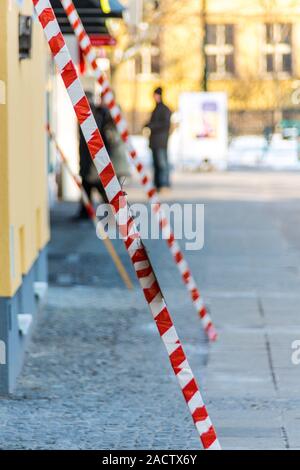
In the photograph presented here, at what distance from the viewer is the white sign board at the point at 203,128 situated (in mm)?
34625

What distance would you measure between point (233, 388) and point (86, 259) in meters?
7.19

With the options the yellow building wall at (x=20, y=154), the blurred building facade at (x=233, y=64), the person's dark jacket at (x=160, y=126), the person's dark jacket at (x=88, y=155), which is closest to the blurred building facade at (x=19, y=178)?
the yellow building wall at (x=20, y=154)

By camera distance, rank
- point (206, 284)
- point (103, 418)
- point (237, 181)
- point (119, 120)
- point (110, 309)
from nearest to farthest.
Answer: point (103, 418) → point (119, 120) → point (110, 309) → point (206, 284) → point (237, 181)

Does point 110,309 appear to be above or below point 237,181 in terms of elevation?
above

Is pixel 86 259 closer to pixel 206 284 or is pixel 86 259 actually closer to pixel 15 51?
pixel 206 284

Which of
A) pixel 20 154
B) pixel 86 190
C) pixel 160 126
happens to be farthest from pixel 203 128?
pixel 20 154

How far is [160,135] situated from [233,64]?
37.2 meters

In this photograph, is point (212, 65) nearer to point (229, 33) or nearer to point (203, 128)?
point (229, 33)

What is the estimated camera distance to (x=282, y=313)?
1125 cm

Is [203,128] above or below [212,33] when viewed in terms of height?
above

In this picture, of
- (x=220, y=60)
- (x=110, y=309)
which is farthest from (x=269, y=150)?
(x=110, y=309)

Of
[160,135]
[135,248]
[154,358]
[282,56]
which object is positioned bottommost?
[282,56]

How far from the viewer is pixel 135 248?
5953mm

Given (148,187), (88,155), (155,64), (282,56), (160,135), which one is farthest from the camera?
(155,64)
